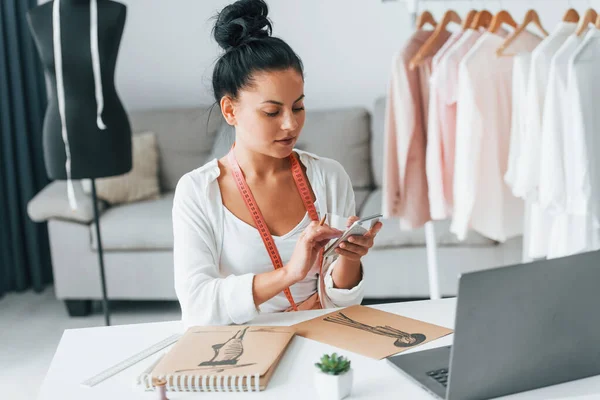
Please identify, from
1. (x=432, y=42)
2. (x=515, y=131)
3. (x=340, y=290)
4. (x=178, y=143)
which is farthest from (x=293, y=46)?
(x=340, y=290)

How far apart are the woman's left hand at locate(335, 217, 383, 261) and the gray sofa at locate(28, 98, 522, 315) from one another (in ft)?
5.57

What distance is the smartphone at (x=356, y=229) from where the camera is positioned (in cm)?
144

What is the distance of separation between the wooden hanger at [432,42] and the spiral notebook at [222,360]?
5.39ft

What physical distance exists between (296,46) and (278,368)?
3.23 m

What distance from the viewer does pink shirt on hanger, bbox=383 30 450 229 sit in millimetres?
2885

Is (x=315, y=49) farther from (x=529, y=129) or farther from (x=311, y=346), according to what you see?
(x=311, y=346)

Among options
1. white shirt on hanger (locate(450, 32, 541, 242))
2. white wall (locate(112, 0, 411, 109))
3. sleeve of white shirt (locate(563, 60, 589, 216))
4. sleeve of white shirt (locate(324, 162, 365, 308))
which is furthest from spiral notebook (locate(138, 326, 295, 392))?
white wall (locate(112, 0, 411, 109))

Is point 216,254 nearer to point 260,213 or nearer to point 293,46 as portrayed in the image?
point 260,213

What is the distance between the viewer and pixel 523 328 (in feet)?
3.65

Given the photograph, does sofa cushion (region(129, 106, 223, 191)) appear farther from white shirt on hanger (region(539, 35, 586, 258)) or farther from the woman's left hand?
the woman's left hand

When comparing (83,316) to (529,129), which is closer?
(529,129)

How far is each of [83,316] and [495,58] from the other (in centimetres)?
224

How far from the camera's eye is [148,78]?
4.47 metres

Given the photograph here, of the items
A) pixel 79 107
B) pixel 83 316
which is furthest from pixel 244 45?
pixel 83 316
